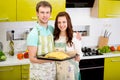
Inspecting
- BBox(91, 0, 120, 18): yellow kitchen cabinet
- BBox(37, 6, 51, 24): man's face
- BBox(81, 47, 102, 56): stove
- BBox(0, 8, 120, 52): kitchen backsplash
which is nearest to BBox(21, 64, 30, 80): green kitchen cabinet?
BBox(0, 8, 120, 52): kitchen backsplash

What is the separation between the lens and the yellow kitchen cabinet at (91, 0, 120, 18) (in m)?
3.36

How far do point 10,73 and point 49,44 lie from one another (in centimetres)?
112

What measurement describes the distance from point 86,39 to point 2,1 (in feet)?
4.90

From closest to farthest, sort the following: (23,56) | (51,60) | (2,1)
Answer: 1. (51,60)
2. (2,1)
3. (23,56)

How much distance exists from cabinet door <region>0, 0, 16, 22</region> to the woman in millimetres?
1010

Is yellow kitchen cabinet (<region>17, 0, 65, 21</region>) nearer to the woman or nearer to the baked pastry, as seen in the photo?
the woman

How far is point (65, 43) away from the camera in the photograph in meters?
2.11

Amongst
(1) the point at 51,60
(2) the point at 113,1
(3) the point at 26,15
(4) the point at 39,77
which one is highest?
(2) the point at 113,1

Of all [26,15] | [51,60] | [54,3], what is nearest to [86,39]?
[54,3]

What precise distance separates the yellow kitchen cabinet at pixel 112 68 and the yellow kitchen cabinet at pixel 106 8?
646mm

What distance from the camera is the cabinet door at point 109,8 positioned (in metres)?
3.37

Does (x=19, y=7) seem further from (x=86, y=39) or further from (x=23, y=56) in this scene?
(x=86, y=39)

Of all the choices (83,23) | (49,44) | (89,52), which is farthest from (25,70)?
(83,23)

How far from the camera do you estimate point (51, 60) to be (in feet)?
6.47
